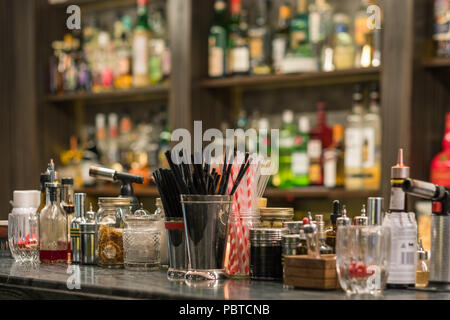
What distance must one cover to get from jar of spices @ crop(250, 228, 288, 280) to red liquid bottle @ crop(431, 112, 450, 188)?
4.14 feet

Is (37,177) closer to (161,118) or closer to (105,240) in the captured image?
(161,118)

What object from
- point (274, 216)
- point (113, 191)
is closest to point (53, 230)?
point (274, 216)

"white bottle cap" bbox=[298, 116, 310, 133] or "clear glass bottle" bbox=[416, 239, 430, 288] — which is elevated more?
"white bottle cap" bbox=[298, 116, 310, 133]

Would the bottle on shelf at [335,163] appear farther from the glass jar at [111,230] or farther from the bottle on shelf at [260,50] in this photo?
the glass jar at [111,230]

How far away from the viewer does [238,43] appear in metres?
2.90

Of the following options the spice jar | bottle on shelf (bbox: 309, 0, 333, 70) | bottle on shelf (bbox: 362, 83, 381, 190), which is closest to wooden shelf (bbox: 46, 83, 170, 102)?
bottle on shelf (bbox: 309, 0, 333, 70)

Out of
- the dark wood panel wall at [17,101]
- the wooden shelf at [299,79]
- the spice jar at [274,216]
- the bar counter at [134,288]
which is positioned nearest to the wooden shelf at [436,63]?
the wooden shelf at [299,79]

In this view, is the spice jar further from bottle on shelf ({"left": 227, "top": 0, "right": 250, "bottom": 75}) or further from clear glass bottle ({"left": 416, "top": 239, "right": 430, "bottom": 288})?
bottle on shelf ({"left": 227, "top": 0, "right": 250, "bottom": 75})

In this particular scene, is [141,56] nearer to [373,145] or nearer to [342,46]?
[342,46]

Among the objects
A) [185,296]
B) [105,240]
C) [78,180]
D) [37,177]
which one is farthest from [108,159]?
[185,296]

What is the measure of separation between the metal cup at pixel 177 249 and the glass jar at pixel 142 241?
0.12 meters

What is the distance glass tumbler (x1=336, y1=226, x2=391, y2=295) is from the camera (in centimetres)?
116

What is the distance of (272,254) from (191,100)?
1.71 metres
